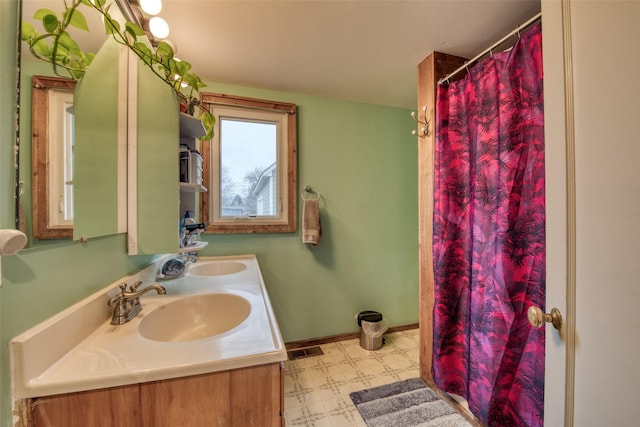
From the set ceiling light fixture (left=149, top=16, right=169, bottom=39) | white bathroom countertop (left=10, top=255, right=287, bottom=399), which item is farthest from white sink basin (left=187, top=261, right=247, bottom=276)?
ceiling light fixture (left=149, top=16, right=169, bottom=39)

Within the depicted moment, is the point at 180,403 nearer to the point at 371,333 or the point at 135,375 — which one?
the point at 135,375

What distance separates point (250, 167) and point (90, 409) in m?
1.79

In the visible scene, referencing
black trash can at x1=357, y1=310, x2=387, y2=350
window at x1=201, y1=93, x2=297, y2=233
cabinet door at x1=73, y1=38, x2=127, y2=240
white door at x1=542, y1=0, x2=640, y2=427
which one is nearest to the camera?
white door at x1=542, y1=0, x2=640, y2=427

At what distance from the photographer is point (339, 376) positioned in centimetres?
182

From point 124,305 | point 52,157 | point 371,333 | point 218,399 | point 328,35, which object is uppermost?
point 328,35

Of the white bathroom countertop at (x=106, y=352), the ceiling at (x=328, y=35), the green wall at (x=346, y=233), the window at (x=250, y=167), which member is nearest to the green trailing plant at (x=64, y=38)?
the ceiling at (x=328, y=35)

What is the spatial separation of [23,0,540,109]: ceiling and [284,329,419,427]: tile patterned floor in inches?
91.1

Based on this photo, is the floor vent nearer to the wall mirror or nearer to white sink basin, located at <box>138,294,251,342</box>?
white sink basin, located at <box>138,294,251,342</box>

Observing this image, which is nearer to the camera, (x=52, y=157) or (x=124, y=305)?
(x=52, y=157)

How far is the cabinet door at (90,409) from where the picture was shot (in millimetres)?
562

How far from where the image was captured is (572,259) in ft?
2.04

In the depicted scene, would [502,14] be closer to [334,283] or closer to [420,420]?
[334,283]

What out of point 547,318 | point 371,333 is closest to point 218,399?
point 547,318

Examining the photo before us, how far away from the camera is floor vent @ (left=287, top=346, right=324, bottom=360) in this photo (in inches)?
81.5
